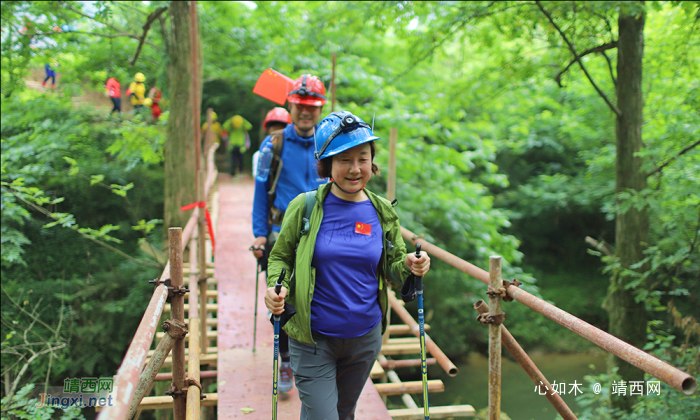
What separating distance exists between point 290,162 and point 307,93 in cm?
46

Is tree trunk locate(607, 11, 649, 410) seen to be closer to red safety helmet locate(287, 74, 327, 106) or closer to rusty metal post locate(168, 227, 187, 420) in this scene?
red safety helmet locate(287, 74, 327, 106)

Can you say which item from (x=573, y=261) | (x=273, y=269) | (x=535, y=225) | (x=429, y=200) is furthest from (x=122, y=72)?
(x=573, y=261)

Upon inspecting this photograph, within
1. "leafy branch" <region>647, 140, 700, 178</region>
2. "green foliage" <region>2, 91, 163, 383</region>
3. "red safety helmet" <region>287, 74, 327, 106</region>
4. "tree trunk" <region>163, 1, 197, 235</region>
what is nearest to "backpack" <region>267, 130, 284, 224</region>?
"red safety helmet" <region>287, 74, 327, 106</region>

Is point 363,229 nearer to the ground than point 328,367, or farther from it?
farther from it

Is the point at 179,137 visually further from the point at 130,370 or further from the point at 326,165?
the point at 130,370

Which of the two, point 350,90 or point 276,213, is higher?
point 350,90

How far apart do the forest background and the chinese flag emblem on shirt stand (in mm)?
3366

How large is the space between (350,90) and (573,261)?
10.2 meters

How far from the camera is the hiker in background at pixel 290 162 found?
3057 mm

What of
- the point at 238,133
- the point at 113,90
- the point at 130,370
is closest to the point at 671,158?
the point at 130,370

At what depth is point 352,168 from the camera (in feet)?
6.38

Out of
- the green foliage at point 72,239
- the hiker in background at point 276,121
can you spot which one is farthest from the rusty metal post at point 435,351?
the green foliage at point 72,239

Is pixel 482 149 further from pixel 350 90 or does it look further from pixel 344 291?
pixel 344 291

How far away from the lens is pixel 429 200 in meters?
7.00
